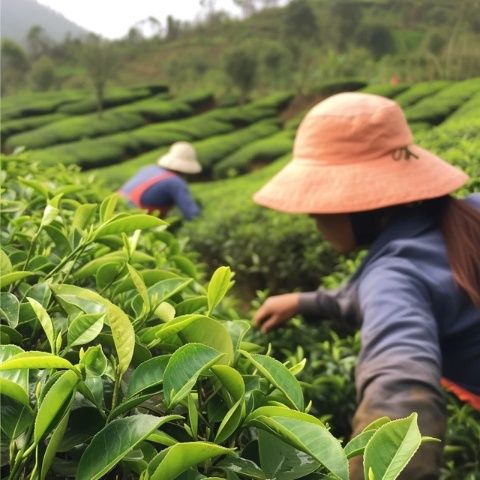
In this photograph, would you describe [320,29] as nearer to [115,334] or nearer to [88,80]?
[88,80]

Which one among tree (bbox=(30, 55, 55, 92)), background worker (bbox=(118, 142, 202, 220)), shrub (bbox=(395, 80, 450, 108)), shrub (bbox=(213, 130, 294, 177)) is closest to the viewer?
shrub (bbox=(395, 80, 450, 108))

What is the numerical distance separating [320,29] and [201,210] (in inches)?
186

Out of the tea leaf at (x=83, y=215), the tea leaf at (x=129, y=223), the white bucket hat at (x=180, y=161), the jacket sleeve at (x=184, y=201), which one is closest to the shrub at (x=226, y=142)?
the white bucket hat at (x=180, y=161)

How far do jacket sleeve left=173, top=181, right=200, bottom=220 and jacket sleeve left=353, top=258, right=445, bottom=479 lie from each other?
11.4ft

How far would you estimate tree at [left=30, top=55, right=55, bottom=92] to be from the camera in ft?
43.2

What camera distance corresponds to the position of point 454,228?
1.30 meters

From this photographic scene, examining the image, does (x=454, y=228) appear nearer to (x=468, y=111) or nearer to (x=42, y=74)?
(x=468, y=111)

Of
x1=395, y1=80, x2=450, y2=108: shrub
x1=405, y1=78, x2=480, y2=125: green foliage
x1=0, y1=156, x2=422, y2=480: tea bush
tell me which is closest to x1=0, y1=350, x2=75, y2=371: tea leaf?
x1=0, y1=156, x2=422, y2=480: tea bush

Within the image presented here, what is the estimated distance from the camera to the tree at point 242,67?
10.9 metres

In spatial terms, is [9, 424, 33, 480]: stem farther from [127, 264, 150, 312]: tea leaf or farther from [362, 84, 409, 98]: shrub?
[362, 84, 409, 98]: shrub

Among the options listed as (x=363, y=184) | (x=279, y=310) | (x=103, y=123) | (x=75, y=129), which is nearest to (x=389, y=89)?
(x=279, y=310)

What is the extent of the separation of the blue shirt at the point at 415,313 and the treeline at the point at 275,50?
209 cm

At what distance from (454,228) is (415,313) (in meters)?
0.27

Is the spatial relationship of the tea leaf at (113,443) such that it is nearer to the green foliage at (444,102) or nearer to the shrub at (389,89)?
the green foliage at (444,102)
